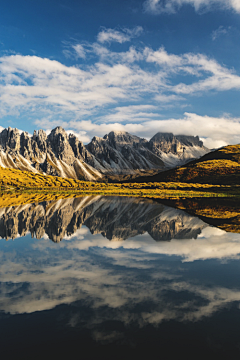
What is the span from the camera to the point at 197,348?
30.3ft

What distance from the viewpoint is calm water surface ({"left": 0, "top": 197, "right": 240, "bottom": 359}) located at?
930 centimetres

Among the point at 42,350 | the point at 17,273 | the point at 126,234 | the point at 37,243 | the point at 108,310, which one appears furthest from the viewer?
the point at 126,234

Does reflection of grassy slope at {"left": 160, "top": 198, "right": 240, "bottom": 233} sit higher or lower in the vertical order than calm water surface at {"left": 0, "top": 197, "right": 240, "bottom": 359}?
lower

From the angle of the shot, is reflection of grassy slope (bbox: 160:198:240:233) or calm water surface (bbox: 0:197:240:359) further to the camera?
reflection of grassy slope (bbox: 160:198:240:233)

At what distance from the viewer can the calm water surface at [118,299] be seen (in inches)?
366

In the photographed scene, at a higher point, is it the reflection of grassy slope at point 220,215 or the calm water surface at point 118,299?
the calm water surface at point 118,299

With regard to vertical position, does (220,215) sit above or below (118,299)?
below

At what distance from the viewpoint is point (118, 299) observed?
13.2 meters

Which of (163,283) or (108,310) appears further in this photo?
(163,283)

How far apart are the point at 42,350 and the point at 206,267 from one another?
46.5ft

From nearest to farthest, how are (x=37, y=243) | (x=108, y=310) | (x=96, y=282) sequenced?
(x=108, y=310)
(x=96, y=282)
(x=37, y=243)

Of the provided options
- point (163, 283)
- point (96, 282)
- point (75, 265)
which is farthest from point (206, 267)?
point (75, 265)

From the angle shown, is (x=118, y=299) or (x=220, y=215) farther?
(x=220, y=215)

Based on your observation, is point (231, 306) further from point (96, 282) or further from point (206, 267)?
point (96, 282)
